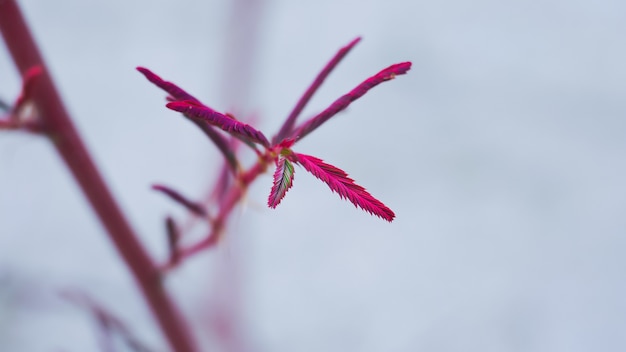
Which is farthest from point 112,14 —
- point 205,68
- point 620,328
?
point 620,328

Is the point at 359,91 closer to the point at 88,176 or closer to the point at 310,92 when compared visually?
the point at 310,92

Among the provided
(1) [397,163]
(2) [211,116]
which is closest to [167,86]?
(2) [211,116]

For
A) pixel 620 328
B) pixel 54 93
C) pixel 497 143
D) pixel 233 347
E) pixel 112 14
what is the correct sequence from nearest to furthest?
pixel 54 93, pixel 233 347, pixel 620 328, pixel 497 143, pixel 112 14

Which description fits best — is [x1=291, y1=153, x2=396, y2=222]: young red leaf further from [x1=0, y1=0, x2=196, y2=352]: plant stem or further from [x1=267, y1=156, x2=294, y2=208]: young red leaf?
[x1=0, y1=0, x2=196, y2=352]: plant stem

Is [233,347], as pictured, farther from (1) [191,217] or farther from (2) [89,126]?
(2) [89,126]

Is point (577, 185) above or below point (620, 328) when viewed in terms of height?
above

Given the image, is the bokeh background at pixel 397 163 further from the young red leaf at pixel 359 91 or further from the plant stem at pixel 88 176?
the young red leaf at pixel 359 91

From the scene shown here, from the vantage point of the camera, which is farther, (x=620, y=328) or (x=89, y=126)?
(x=89, y=126)

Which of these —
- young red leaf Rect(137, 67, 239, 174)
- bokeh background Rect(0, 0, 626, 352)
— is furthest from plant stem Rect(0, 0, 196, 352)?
bokeh background Rect(0, 0, 626, 352)
